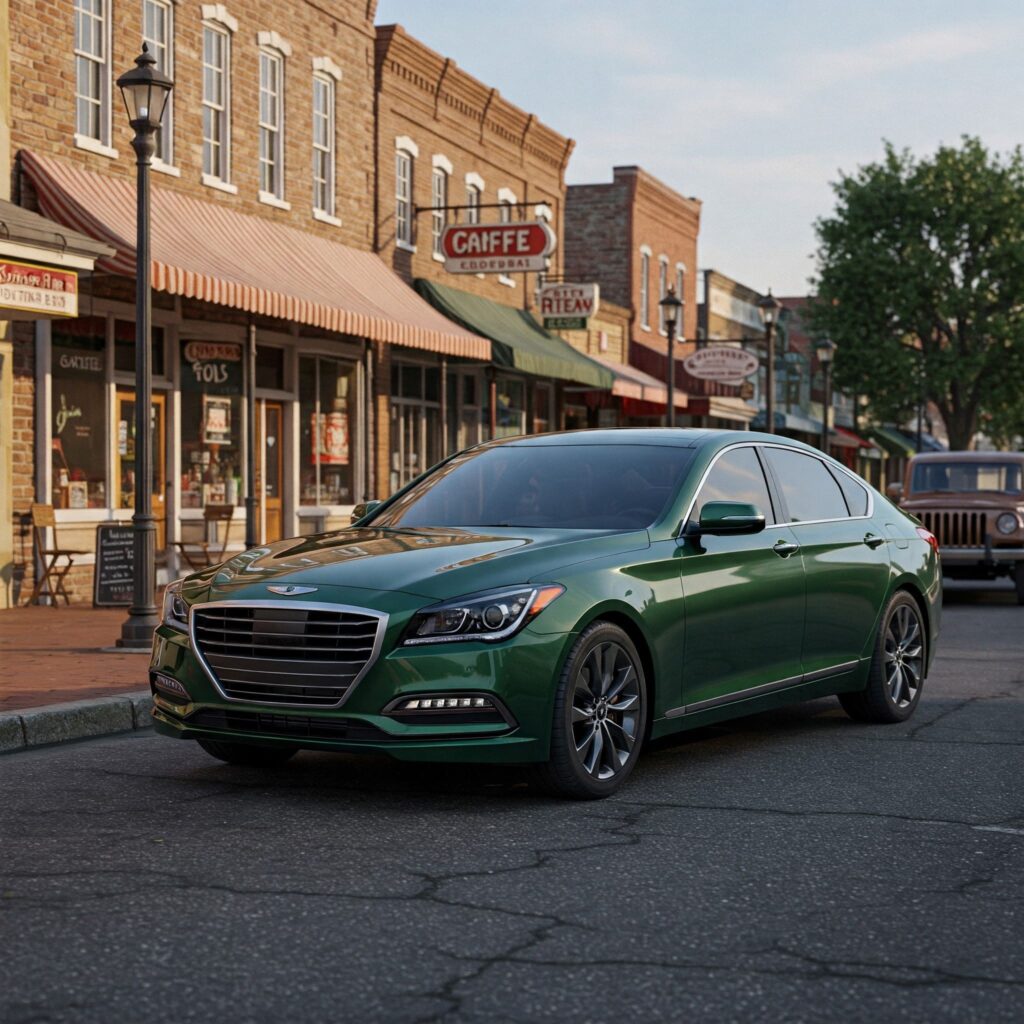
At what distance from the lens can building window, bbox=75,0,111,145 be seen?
1702cm

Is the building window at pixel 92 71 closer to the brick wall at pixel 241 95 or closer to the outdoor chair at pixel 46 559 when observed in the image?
the brick wall at pixel 241 95

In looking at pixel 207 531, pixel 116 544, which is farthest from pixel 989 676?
pixel 207 531

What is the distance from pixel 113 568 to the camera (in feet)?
49.6

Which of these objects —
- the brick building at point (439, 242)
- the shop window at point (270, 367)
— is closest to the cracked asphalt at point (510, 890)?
the shop window at point (270, 367)

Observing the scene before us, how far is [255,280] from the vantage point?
57.3 feet

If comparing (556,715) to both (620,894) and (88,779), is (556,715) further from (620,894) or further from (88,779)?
(88,779)

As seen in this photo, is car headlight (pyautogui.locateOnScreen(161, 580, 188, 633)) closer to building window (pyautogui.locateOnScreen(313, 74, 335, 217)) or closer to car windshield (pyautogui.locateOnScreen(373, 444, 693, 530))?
car windshield (pyautogui.locateOnScreen(373, 444, 693, 530))

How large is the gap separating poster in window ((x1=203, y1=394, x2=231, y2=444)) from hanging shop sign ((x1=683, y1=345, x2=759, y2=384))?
1171 centimetres

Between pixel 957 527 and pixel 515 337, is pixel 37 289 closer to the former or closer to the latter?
pixel 957 527

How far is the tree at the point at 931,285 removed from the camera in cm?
4662

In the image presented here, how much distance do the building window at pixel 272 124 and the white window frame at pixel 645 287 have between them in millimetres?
17389

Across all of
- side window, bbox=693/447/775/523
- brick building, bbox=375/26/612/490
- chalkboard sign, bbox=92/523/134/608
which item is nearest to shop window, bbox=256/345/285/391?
brick building, bbox=375/26/612/490

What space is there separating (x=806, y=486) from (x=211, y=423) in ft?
40.1

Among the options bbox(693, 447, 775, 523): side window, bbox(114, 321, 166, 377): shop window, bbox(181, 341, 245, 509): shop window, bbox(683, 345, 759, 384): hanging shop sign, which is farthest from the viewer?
bbox(683, 345, 759, 384): hanging shop sign
